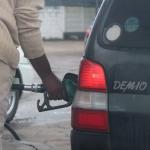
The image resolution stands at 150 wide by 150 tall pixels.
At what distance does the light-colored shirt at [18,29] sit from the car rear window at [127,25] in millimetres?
738

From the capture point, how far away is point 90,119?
4.02 meters

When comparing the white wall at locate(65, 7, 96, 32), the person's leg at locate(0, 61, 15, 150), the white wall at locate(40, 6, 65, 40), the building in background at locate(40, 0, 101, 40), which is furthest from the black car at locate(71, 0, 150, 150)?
the white wall at locate(65, 7, 96, 32)

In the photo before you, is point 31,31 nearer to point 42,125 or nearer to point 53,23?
point 42,125

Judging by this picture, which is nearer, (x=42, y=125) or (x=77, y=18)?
(x=42, y=125)

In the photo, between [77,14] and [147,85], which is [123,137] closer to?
[147,85]

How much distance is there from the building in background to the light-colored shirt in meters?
29.8

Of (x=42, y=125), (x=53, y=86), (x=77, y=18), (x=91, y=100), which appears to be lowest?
(x=77, y=18)

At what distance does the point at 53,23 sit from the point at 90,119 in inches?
1179

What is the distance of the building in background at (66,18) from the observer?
33.6 metres

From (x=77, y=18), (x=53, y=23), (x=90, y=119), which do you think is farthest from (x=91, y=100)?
(x=77, y=18)

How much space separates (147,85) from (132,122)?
24cm

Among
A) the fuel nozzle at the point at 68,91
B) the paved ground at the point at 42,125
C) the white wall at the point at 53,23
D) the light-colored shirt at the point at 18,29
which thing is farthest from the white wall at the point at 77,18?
the light-colored shirt at the point at 18,29

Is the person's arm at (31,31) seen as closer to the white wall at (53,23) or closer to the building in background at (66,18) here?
the building in background at (66,18)

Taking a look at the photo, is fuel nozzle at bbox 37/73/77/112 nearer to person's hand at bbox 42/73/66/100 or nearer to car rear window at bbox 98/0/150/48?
person's hand at bbox 42/73/66/100
